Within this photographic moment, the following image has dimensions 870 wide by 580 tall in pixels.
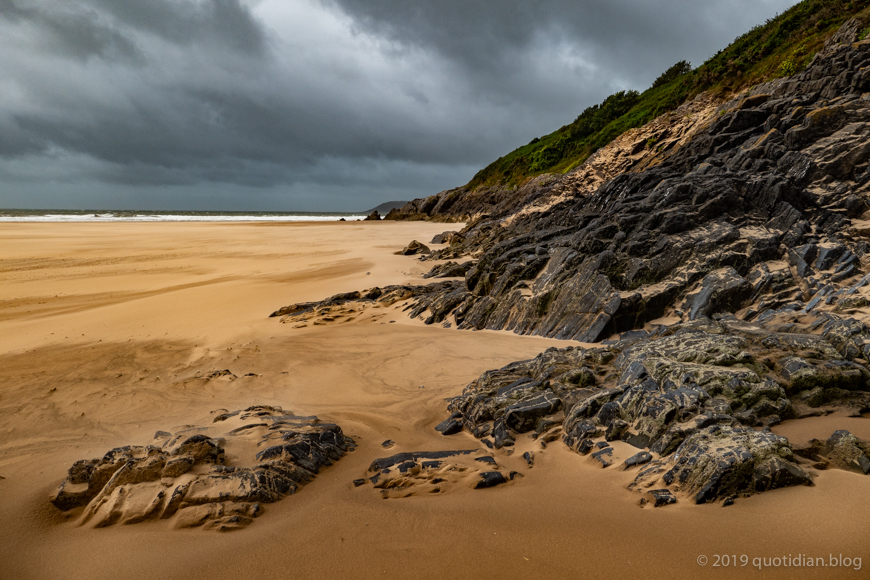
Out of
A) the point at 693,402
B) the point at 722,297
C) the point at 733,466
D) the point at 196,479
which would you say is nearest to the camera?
the point at 733,466

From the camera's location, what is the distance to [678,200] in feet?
30.5

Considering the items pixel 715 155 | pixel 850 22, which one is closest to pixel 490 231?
pixel 715 155

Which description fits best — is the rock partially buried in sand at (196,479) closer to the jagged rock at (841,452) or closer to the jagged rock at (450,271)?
the jagged rock at (841,452)

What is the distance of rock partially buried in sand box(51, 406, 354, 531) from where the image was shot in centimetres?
310

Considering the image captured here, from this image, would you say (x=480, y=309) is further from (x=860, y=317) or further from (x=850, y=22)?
(x=850, y=22)

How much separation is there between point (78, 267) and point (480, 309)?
23.5 meters

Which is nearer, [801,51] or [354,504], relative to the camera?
[354,504]

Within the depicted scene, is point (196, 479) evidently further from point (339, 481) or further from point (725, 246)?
point (725, 246)

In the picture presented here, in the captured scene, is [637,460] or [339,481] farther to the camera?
[339,481]

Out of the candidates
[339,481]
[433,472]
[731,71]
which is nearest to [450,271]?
[433,472]

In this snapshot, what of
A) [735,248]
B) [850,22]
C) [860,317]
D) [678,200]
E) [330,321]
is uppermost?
[850,22]

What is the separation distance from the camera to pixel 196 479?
336cm

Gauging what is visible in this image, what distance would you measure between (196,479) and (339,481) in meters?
1.24

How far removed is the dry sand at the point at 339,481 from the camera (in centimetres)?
245
